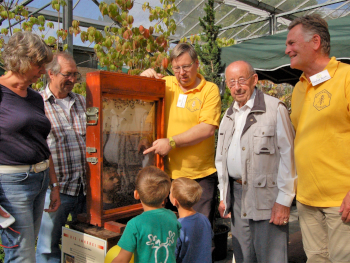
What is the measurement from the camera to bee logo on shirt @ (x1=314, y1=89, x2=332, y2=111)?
1696 millimetres

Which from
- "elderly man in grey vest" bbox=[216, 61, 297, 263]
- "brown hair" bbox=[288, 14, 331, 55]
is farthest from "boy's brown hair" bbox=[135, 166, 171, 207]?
"brown hair" bbox=[288, 14, 331, 55]

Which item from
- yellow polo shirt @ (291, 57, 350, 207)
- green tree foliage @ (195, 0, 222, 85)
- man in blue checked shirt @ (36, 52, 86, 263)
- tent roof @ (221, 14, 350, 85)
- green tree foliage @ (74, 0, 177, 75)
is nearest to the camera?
yellow polo shirt @ (291, 57, 350, 207)

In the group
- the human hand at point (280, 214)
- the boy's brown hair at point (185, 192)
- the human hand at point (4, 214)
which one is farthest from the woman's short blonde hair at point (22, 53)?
the human hand at point (280, 214)

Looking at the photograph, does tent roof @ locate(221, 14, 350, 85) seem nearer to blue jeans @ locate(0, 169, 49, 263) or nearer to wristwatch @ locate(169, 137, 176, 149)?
wristwatch @ locate(169, 137, 176, 149)

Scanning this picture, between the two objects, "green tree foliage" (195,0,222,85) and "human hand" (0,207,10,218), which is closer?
"human hand" (0,207,10,218)

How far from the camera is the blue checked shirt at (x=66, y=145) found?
2.10 meters

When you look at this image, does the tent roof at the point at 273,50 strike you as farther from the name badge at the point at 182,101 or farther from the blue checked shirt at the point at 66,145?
the blue checked shirt at the point at 66,145

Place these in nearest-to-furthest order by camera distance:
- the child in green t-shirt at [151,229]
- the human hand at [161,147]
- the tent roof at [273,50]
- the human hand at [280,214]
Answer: the child in green t-shirt at [151,229] → the human hand at [280,214] → the human hand at [161,147] → the tent roof at [273,50]

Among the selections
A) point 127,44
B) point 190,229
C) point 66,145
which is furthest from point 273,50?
point 66,145

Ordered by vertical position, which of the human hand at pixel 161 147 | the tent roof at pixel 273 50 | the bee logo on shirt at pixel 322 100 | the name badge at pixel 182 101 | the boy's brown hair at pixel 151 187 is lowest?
the boy's brown hair at pixel 151 187

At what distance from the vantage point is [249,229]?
2117mm

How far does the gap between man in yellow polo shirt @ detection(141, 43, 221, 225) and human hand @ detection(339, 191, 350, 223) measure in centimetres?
87

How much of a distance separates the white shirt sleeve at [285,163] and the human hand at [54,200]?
1.40 meters

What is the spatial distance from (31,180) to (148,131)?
2.51ft
